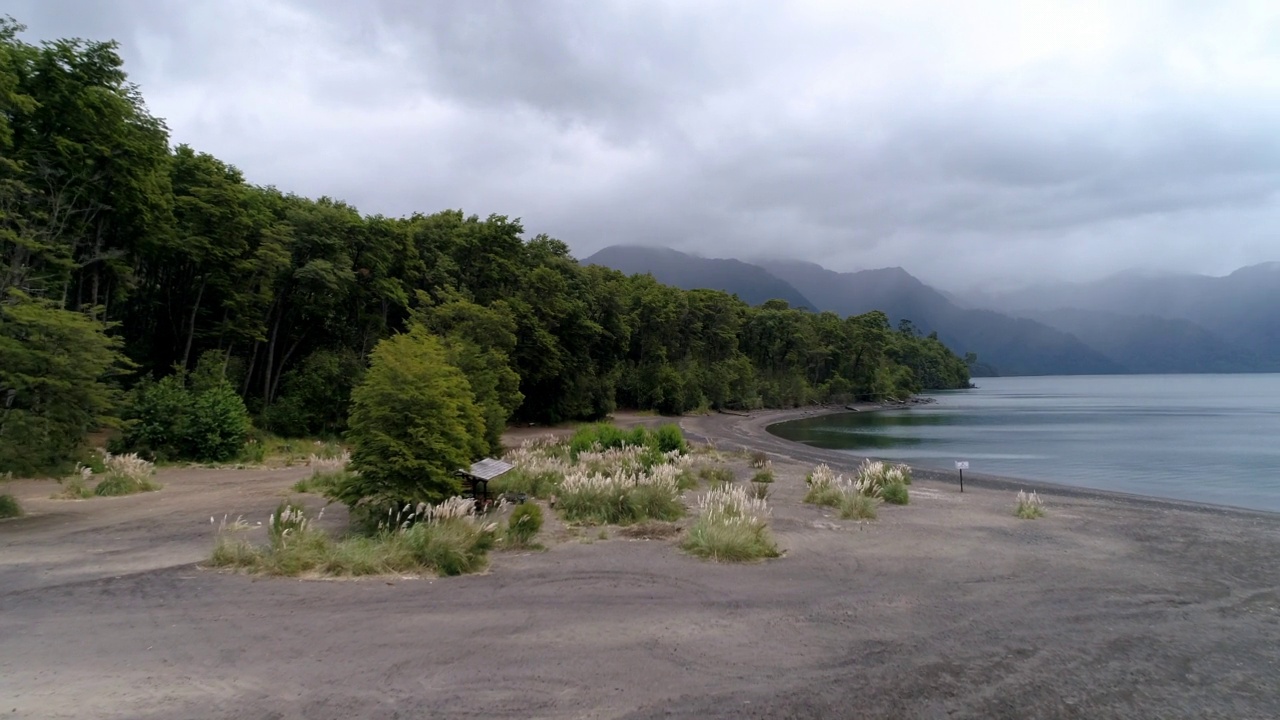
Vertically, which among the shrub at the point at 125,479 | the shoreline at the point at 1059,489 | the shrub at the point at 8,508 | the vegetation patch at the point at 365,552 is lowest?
the shrub at the point at 125,479

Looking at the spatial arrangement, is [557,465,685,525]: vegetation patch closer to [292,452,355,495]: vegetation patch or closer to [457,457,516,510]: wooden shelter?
[457,457,516,510]: wooden shelter

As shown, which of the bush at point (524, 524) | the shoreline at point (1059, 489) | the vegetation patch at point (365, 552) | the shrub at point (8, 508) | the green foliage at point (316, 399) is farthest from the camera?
the green foliage at point (316, 399)

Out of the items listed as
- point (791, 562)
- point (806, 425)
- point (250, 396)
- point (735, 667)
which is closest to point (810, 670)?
point (735, 667)

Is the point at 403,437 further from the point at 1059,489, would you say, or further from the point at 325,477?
the point at 1059,489

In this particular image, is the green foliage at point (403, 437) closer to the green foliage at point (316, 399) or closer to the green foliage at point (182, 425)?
the green foliage at point (182, 425)

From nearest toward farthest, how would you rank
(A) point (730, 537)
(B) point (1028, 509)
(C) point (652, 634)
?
(C) point (652, 634), (A) point (730, 537), (B) point (1028, 509)

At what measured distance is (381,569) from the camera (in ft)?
32.8

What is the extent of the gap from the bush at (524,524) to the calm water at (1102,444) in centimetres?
2467

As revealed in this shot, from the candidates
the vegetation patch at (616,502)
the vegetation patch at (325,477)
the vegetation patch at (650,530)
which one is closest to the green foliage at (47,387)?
the vegetation patch at (325,477)

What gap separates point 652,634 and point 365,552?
4.81 metres

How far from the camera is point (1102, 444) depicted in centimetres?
4769

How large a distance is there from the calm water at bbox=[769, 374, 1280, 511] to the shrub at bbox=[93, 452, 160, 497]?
32.3 m

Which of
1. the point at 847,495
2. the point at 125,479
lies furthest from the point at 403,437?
the point at 125,479

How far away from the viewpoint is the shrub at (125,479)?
18.3 m
